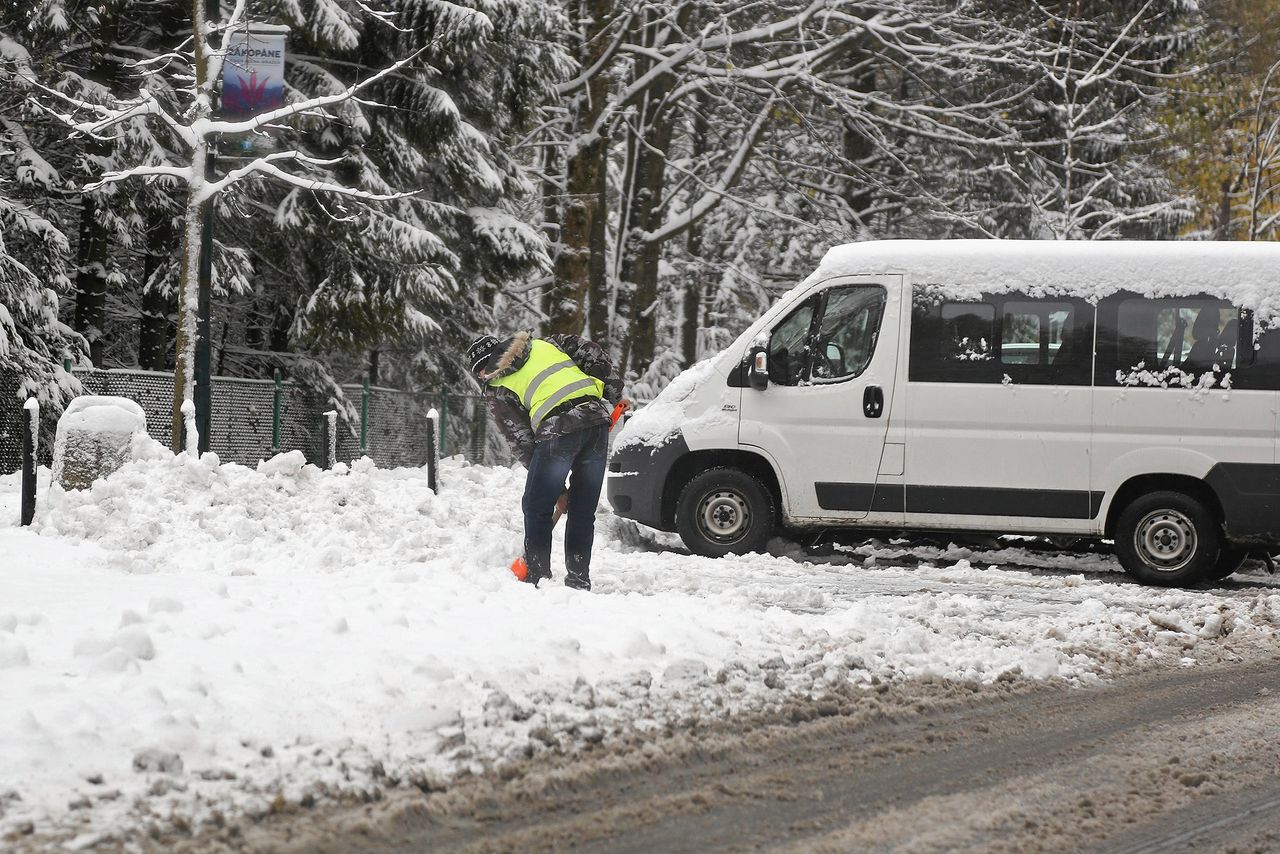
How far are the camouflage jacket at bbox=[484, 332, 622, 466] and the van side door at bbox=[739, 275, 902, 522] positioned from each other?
2569mm

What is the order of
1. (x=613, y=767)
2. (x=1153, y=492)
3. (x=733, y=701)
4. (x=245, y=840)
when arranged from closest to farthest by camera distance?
(x=245, y=840) → (x=613, y=767) → (x=733, y=701) → (x=1153, y=492)

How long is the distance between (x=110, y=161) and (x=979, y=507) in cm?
1350

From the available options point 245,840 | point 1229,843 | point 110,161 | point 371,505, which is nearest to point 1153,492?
point 371,505

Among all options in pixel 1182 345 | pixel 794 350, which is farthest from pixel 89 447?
pixel 1182 345

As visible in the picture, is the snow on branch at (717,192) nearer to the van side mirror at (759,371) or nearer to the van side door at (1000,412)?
the van side mirror at (759,371)

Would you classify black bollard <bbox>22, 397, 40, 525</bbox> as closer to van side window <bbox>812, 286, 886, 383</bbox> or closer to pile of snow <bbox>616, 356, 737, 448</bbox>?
pile of snow <bbox>616, 356, 737, 448</bbox>

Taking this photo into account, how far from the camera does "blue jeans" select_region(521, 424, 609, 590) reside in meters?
8.96

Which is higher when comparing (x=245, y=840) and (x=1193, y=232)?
(x=1193, y=232)

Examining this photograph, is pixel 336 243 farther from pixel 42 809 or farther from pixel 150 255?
pixel 42 809

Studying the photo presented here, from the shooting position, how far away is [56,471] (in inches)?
489

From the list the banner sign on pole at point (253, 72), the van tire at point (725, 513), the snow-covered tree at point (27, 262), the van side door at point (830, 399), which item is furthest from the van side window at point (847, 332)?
the snow-covered tree at point (27, 262)

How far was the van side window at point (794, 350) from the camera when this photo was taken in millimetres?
11484

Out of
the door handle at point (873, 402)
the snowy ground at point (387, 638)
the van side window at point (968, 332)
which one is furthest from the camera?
the door handle at point (873, 402)

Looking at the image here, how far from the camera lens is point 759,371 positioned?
37.4 feet
